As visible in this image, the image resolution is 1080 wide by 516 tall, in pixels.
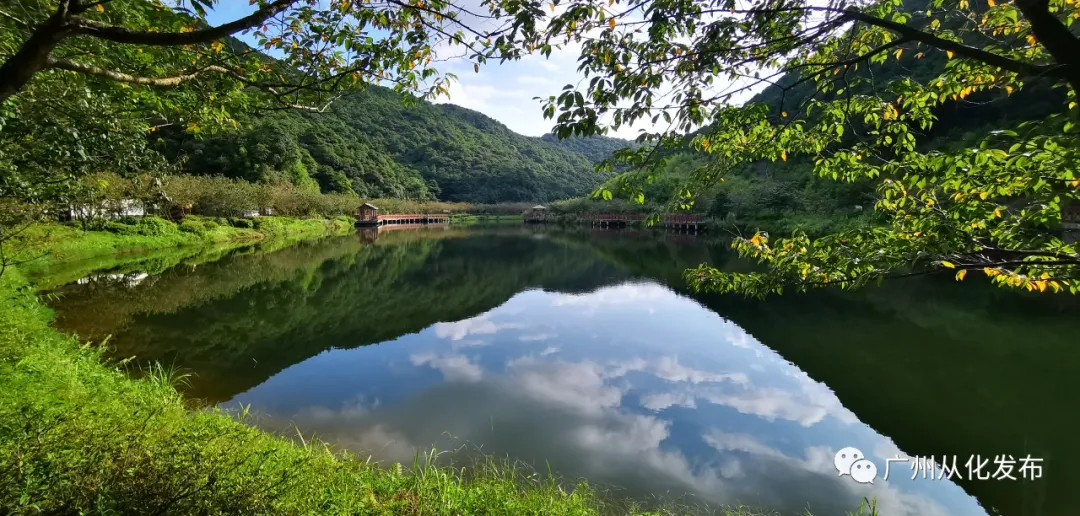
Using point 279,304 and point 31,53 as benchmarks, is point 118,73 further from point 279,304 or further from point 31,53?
point 279,304

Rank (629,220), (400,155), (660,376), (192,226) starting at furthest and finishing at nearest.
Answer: (400,155) < (629,220) < (192,226) < (660,376)

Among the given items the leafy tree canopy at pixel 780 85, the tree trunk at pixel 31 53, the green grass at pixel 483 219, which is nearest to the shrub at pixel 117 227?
the leafy tree canopy at pixel 780 85

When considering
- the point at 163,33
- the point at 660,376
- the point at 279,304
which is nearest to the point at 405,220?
the point at 279,304

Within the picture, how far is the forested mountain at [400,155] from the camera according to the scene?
45656 mm

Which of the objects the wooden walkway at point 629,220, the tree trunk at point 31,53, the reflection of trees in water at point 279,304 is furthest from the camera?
the wooden walkway at point 629,220

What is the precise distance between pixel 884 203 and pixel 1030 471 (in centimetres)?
427

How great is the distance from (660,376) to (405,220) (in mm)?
57678

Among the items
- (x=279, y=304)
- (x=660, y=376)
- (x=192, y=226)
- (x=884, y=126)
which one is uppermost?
(x=884, y=126)

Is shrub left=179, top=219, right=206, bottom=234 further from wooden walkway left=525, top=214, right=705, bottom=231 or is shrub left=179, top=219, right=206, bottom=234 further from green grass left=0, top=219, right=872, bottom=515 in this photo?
wooden walkway left=525, top=214, right=705, bottom=231

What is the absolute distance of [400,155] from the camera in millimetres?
85875

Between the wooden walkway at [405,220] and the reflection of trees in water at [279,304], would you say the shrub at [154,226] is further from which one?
the wooden walkway at [405,220]

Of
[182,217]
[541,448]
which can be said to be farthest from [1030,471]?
[182,217]

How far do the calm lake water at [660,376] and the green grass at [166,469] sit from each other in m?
0.75

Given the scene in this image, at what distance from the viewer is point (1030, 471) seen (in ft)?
15.5
